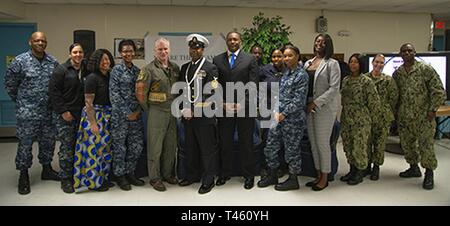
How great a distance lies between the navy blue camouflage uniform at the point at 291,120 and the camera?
3.63 m

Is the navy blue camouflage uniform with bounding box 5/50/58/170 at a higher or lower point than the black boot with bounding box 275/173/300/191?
higher

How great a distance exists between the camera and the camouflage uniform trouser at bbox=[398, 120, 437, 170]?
3.92 m

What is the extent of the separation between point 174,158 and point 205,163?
37 centimetres

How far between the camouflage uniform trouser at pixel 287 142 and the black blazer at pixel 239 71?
1.40ft

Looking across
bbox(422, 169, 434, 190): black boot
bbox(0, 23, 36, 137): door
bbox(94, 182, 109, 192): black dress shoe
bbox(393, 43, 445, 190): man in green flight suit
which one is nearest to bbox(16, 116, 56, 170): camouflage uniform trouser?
bbox(94, 182, 109, 192): black dress shoe

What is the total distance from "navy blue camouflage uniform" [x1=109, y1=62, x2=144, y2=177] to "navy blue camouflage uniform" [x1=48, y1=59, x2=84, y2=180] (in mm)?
421

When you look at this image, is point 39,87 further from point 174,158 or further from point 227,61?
point 227,61

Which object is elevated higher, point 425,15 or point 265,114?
point 425,15

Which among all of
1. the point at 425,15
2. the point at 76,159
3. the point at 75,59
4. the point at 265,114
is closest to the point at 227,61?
the point at 265,114

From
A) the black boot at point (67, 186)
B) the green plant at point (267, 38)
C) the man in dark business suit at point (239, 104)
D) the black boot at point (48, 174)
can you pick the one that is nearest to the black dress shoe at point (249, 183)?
the man in dark business suit at point (239, 104)

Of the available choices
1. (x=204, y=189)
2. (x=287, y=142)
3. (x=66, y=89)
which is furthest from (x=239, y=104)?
(x=66, y=89)

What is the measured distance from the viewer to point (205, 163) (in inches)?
151

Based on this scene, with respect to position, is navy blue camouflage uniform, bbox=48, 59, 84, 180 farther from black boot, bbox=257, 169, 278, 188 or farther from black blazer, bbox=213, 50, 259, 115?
black boot, bbox=257, 169, 278, 188

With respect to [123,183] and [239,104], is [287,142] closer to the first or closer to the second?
[239,104]
